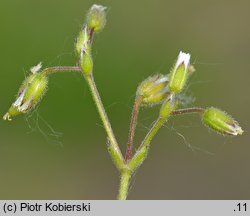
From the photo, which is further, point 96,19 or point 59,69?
point 96,19

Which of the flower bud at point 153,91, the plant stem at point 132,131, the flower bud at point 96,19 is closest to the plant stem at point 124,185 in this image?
the plant stem at point 132,131

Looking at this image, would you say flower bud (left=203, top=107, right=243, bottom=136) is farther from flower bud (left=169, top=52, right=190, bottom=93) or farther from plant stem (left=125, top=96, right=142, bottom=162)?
plant stem (left=125, top=96, right=142, bottom=162)

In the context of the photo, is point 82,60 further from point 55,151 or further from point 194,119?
point 194,119

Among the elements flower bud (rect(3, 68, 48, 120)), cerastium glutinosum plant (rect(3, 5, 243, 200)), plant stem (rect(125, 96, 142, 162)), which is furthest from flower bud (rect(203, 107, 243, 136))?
flower bud (rect(3, 68, 48, 120))

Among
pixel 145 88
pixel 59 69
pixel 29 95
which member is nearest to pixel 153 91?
pixel 145 88

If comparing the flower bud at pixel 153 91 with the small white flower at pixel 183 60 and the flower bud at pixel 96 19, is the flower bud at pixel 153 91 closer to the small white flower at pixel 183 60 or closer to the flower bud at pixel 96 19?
the small white flower at pixel 183 60

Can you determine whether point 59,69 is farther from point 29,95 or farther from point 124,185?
point 124,185

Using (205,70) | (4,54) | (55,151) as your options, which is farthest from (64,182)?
(205,70)
